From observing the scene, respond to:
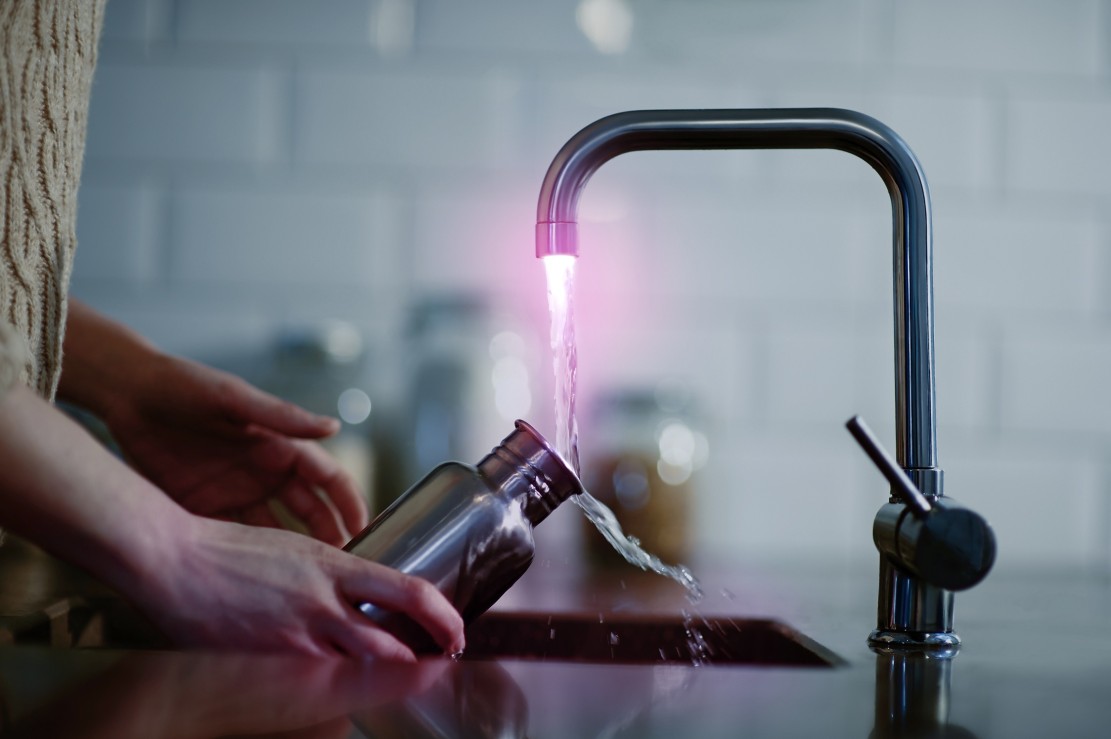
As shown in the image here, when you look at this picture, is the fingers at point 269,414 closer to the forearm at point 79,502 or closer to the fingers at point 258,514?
the fingers at point 258,514

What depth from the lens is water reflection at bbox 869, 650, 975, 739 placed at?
425 millimetres

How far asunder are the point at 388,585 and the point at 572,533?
626 millimetres

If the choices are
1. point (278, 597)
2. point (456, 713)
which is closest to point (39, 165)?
point (278, 597)

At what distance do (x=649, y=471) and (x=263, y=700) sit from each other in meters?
0.66

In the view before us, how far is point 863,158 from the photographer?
608 millimetres

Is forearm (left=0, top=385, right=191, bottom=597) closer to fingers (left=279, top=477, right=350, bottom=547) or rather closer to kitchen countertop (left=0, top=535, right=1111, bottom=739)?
kitchen countertop (left=0, top=535, right=1111, bottom=739)

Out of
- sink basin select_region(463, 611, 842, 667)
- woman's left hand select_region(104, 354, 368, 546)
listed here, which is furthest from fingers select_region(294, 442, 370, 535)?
sink basin select_region(463, 611, 842, 667)

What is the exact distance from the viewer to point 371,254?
115 centimetres

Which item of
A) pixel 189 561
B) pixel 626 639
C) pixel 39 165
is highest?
pixel 39 165

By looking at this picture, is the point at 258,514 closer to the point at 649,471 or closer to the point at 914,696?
the point at 649,471

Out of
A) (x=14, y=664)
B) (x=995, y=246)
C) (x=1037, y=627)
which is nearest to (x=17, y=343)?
(x=14, y=664)

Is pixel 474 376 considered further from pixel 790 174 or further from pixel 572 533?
pixel 790 174

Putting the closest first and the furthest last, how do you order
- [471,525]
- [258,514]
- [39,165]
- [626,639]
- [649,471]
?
[471,525], [39,165], [626,639], [258,514], [649,471]

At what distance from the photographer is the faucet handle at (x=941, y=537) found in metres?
0.51
